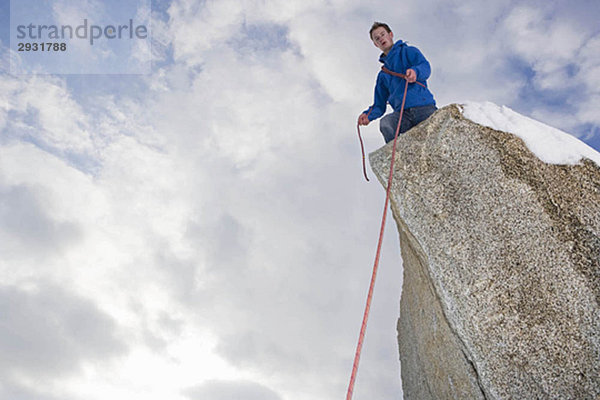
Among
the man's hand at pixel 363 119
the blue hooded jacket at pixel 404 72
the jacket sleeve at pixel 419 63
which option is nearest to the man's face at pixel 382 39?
the blue hooded jacket at pixel 404 72

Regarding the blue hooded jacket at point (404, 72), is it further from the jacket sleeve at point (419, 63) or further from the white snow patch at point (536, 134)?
the white snow patch at point (536, 134)

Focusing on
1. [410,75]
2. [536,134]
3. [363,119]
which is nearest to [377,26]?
[410,75]

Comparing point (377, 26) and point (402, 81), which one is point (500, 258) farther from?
point (377, 26)

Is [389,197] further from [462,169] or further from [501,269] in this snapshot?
[501,269]

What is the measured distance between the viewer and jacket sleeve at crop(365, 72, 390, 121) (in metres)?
7.43

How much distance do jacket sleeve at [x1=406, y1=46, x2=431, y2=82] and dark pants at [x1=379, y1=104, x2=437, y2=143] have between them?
1.56 feet

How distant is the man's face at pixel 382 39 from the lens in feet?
23.0

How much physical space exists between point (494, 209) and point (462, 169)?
0.64 metres

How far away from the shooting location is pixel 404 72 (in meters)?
6.84

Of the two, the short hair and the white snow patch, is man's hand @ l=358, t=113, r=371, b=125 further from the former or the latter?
the white snow patch

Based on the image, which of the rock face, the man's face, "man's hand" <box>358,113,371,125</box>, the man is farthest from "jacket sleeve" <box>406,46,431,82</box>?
"man's hand" <box>358,113,371,125</box>

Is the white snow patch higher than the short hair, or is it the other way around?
the short hair

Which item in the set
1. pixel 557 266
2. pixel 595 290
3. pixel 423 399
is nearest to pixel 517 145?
pixel 557 266

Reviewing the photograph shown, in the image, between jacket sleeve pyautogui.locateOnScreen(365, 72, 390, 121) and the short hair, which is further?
jacket sleeve pyautogui.locateOnScreen(365, 72, 390, 121)
